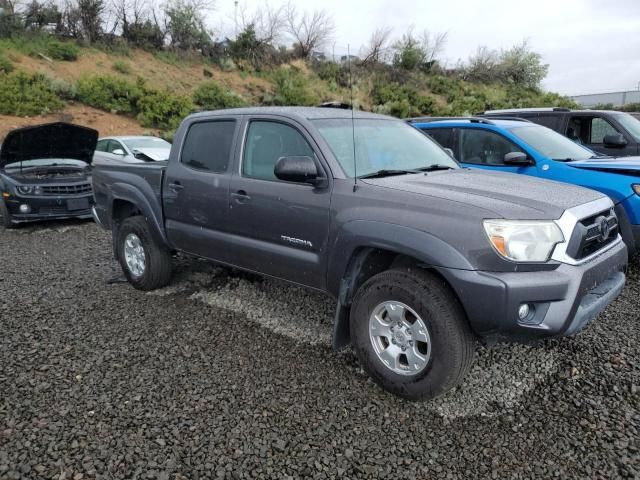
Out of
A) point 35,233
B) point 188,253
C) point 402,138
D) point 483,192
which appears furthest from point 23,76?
point 483,192

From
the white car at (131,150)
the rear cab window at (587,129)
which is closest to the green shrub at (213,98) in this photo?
the white car at (131,150)

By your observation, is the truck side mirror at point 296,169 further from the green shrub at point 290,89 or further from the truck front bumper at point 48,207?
the green shrub at point 290,89

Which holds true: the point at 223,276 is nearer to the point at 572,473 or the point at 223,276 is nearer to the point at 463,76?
the point at 572,473

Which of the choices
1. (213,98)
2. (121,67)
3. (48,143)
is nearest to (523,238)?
(48,143)

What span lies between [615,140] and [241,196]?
229 inches

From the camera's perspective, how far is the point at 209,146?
13.9ft

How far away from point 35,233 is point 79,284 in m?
3.48

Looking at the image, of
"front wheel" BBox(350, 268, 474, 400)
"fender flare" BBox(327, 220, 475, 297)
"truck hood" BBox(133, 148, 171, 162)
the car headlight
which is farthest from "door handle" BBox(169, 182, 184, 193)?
"truck hood" BBox(133, 148, 171, 162)

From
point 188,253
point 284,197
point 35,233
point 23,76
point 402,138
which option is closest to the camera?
point 284,197

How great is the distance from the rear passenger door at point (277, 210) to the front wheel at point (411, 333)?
1.56ft

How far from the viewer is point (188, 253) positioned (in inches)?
177

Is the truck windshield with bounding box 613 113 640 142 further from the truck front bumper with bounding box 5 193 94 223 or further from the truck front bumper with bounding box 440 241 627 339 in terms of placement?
the truck front bumper with bounding box 5 193 94 223

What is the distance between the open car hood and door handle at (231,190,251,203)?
4.98m

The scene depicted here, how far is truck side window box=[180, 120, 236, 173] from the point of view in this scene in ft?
13.4
